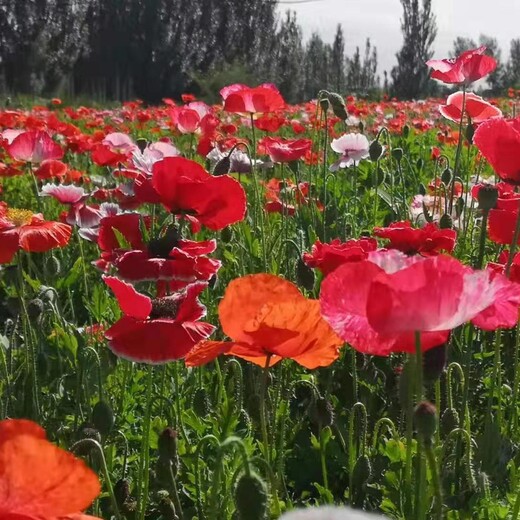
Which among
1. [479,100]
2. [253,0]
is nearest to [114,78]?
[253,0]

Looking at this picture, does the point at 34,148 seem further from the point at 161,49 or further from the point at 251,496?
the point at 161,49

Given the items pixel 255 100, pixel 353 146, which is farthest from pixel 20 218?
pixel 353 146

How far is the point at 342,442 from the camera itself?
1.90 metres

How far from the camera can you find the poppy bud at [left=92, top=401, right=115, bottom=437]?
155 cm

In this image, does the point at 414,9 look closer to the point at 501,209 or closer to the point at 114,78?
the point at 114,78

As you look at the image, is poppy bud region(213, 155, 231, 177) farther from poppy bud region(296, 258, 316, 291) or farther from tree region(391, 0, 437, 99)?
tree region(391, 0, 437, 99)

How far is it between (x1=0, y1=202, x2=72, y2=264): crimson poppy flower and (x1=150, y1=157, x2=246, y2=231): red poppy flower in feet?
1.14

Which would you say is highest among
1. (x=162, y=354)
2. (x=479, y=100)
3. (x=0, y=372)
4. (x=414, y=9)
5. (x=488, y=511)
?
(x=414, y=9)

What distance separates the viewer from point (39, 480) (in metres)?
0.59

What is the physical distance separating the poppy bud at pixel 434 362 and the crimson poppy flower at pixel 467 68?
5.57ft

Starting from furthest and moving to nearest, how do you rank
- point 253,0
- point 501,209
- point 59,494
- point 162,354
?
point 253,0 → point 501,209 → point 162,354 → point 59,494

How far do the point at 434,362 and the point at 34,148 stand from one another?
2.19m

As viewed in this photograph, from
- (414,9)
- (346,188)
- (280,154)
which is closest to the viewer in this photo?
(280,154)

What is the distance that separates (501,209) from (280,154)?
124 cm
